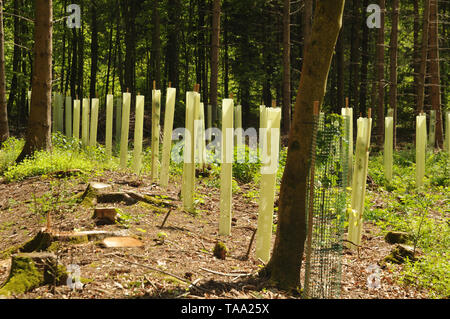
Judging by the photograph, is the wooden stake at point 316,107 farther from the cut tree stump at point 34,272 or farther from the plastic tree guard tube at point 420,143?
the plastic tree guard tube at point 420,143

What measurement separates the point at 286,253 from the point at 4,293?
8.39 ft

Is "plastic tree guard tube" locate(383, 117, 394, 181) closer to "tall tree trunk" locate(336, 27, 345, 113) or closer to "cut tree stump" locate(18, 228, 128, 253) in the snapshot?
"cut tree stump" locate(18, 228, 128, 253)

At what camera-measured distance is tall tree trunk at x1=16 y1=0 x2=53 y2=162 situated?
1012 centimetres

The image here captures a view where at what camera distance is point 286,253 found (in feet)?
15.4

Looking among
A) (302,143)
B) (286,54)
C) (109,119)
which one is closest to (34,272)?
(302,143)

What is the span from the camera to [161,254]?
16.5 ft

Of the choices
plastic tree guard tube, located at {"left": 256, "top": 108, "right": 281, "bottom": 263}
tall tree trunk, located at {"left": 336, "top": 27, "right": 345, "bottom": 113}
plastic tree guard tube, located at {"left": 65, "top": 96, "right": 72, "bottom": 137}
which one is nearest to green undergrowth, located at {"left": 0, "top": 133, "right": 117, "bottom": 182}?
plastic tree guard tube, located at {"left": 65, "top": 96, "right": 72, "bottom": 137}

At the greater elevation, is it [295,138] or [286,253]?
[295,138]

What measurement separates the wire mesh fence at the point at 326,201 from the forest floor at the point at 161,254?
0.35m

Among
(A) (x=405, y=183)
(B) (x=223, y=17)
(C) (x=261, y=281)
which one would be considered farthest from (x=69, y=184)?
(B) (x=223, y=17)

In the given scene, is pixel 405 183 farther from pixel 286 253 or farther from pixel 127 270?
pixel 127 270

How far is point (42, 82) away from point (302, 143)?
7.52m

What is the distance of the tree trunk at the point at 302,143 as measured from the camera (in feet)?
15.1

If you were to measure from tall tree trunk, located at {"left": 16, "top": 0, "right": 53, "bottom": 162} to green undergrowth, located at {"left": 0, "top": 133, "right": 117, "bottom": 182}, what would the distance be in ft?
1.46
